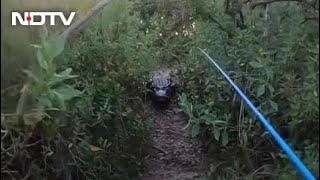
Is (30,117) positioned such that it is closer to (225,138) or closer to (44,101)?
(44,101)

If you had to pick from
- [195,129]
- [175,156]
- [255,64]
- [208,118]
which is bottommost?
[175,156]

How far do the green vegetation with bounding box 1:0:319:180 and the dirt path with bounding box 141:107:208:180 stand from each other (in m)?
0.19

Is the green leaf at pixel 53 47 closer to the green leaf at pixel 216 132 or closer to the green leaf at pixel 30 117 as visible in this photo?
the green leaf at pixel 30 117

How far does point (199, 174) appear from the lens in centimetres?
408

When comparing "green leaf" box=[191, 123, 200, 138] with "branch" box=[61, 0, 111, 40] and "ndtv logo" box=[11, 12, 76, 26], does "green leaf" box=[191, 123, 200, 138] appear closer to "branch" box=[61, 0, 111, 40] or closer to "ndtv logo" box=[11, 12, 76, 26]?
"branch" box=[61, 0, 111, 40]

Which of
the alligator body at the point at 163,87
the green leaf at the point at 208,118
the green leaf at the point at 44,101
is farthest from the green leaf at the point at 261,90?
the alligator body at the point at 163,87

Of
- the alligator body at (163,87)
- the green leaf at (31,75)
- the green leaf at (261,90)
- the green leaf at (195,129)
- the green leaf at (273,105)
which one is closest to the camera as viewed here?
the green leaf at (31,75)

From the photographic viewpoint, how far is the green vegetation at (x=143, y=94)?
1.92 meters

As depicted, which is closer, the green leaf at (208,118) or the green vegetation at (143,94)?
the green vegetation at (143,94)

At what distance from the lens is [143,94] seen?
181 inches

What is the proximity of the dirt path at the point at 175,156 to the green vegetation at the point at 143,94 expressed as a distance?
190 mm

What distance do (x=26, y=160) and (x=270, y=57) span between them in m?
1.29

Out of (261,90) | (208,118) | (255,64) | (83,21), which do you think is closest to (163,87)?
(208,118)

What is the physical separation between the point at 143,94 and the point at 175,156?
625mm
